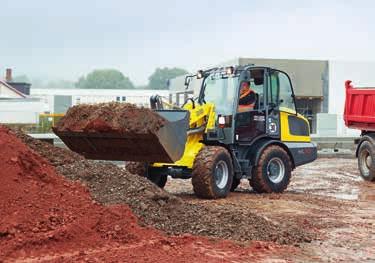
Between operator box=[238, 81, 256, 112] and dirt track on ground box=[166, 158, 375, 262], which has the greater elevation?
operator box=[238, 81, 256, 112]

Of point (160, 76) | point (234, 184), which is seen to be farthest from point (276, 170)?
point (160, 76)

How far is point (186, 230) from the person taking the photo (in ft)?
26.5

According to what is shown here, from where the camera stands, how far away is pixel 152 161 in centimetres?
1130

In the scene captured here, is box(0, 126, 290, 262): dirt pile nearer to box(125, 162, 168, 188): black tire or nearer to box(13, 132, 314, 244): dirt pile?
box(13, 132, 314, 244): dirt pile

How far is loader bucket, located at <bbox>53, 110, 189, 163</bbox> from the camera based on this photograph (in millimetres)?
10812

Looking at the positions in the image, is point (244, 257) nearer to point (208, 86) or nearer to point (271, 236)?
point (271, 236)

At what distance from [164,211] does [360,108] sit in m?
10.4

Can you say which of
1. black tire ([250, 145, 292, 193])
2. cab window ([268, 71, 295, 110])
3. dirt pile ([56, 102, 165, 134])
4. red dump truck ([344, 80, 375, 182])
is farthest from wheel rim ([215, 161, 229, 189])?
red dump truck ([344, 80, 375, 182])

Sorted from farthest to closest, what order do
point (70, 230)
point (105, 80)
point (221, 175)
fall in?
1. point (105, 80)
2. point (221, 175)
3. point (70, 230)

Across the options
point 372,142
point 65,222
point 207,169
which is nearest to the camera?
point 65,222

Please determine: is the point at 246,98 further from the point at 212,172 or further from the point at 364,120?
the point at 364,120

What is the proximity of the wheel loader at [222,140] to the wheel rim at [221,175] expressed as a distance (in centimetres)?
2

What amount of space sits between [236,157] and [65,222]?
6.01 meters

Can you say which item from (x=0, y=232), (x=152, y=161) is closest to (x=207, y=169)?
(x=152, y=161)
